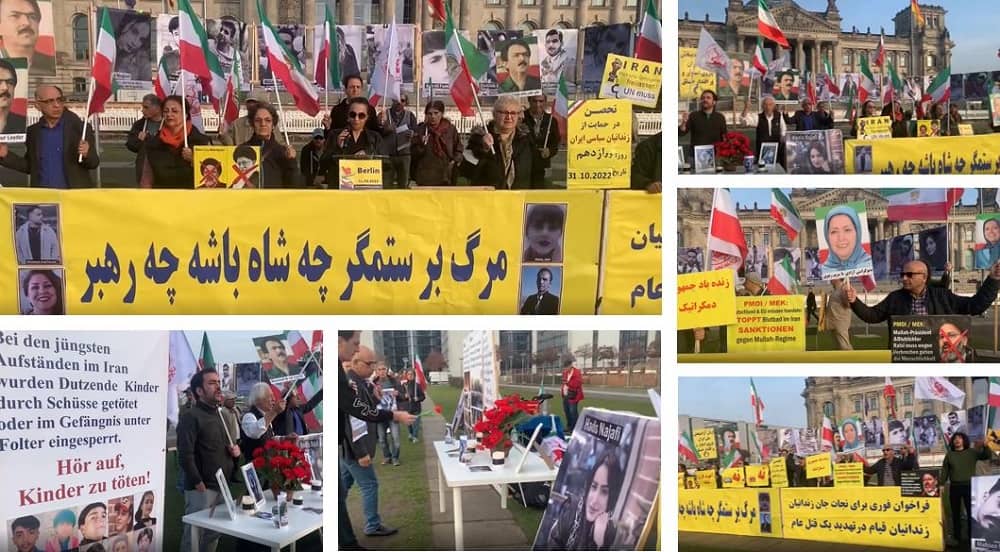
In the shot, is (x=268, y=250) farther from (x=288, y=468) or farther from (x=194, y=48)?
(x=194, y=48)

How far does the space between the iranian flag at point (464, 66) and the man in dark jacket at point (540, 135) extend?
369mm

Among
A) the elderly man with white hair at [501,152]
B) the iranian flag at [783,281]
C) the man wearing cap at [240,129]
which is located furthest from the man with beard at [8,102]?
the iranian flag at [783,281]

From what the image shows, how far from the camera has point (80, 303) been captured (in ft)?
15.1

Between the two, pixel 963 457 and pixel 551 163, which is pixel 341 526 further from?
pixel 963 457

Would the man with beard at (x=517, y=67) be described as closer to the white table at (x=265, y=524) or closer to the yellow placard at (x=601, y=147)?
the yellow placard at (x=601, y=147)

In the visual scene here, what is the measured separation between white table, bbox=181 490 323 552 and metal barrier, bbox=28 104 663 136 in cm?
198

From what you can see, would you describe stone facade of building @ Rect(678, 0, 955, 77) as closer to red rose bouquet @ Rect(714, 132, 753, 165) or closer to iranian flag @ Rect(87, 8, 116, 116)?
red rose bouquet @ Rect(714, 132, 753, 165)

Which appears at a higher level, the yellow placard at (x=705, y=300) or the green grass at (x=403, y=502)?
the yellow placard at (x=705, y=300)

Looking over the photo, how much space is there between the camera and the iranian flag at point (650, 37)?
15.9ft

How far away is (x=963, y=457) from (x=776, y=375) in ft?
3.56

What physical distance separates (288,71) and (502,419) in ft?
7.54

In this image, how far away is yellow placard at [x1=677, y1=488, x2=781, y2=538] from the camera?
5.08m

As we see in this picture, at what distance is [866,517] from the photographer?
498 cm

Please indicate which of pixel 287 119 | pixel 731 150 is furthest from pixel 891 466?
pixel 287 119
